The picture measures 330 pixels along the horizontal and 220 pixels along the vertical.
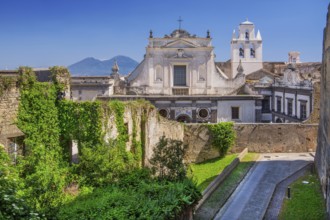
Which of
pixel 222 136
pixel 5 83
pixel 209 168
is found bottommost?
pixel 209 168

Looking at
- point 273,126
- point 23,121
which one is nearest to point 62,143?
point 23,121

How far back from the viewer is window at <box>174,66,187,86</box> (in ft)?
140

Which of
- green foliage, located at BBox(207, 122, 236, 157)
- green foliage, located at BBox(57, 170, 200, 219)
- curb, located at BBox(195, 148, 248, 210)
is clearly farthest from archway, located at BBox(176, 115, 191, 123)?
green foliage, located at BBox(57, 170, 200, 219)

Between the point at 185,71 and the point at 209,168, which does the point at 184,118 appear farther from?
the point at 209,168

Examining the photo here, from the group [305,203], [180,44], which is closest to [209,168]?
[305,203]

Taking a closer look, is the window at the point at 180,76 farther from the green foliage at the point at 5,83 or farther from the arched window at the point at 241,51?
the green foliage at the point at 5,83

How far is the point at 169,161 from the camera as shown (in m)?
15.6

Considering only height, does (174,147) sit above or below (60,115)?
below

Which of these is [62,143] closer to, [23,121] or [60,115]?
[60,115]

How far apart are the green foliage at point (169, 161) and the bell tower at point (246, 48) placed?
2062 inches

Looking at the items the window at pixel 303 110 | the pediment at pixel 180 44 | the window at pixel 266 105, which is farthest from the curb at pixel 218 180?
the window at pixel 266 105

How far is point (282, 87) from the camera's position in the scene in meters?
43.2

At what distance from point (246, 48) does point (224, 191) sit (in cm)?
5117

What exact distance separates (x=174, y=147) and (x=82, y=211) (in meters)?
6.01
